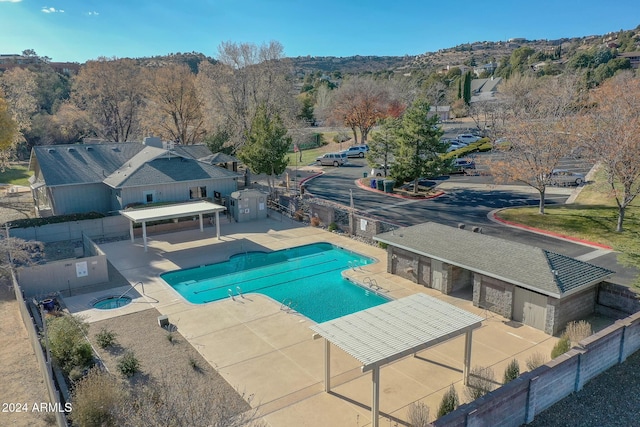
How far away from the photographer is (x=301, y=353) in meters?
16.5

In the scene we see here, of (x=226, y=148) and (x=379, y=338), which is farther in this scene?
(x=226, y=148)

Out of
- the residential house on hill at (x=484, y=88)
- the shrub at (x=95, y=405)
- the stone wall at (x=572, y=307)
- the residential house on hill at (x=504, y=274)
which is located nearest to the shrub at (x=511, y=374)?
the residential house on hill at (x=504, y=274)

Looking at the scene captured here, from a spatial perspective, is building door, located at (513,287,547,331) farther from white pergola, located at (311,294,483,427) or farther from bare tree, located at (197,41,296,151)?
bare tree, located at (197,41,296,151)

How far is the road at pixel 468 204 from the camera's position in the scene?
2681 cm

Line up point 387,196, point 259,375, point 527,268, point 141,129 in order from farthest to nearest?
1. point 141,129
2. point 387,196
3. point 527,268
4. point 259,375

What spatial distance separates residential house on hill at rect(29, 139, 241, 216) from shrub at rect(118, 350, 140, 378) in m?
20.2

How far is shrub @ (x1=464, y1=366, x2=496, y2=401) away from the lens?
44.4 feet

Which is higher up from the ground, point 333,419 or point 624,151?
point 624,151

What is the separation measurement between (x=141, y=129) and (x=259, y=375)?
179 ft

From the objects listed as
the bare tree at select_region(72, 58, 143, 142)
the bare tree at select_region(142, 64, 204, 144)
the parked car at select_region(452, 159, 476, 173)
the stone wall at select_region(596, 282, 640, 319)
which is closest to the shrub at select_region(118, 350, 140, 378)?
the stone wall at select_region(596, 282, 640, 319)

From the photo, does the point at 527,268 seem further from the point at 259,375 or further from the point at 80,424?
the point at 80,424

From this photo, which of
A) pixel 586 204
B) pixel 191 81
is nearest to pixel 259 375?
pixel 586 204

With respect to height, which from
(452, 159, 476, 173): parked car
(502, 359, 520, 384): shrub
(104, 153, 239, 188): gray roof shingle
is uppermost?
(104, 153, 239, 188): gray roof shingle

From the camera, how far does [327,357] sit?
1375cm
